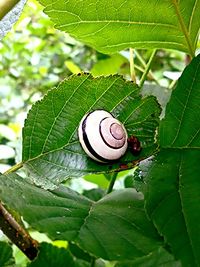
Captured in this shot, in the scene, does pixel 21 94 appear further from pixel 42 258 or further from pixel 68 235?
pixel 68 235

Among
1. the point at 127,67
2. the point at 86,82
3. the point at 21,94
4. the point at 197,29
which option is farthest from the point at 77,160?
the point at 21,94

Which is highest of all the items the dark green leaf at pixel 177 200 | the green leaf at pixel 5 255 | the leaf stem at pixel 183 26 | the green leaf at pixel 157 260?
the leaf stem at pixel 183 26

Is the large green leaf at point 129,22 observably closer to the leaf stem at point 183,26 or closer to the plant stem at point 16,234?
the leaf stem at point 183,26

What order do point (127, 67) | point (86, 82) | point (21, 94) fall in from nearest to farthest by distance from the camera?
point (86, 82) → point (127, 67) → point (21, 94)

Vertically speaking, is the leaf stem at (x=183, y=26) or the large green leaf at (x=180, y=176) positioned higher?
the leaf stem at (x=183, y=26)

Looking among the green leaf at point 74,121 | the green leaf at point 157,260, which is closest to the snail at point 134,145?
the green leaf at point 74,121

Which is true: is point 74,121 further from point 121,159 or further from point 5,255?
point 5,255
